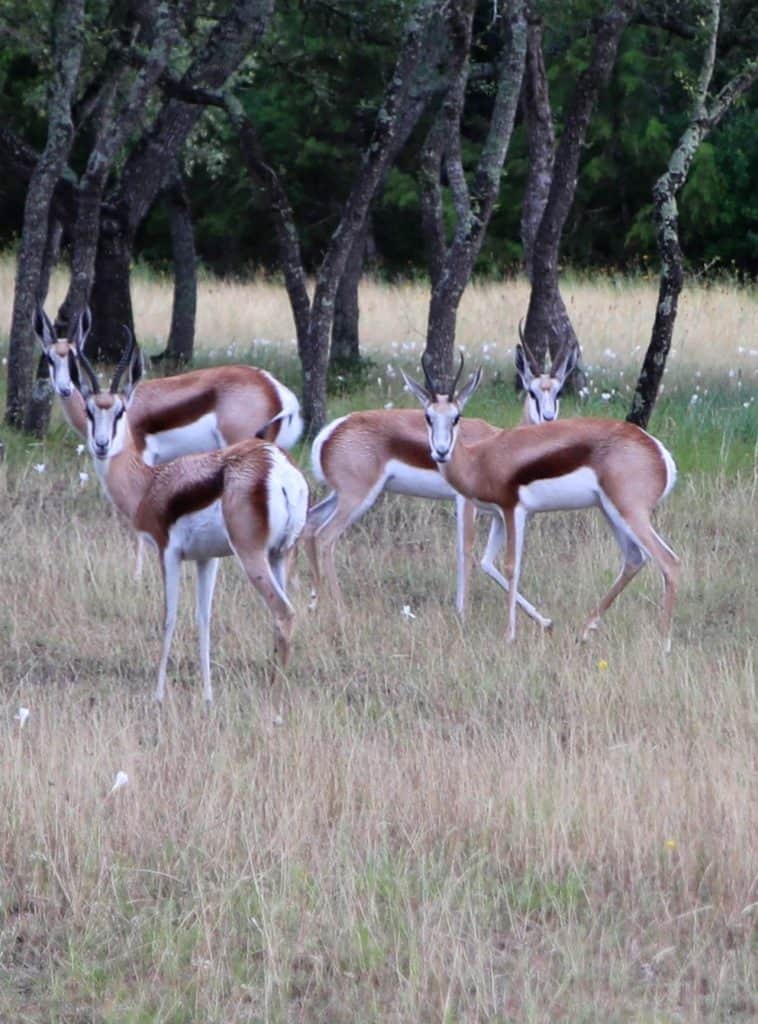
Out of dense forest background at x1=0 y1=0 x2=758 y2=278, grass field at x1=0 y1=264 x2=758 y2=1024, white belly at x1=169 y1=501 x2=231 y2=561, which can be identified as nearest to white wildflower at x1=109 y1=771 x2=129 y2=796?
grass field at x1=0 y1=264 x2=758 y2=1024

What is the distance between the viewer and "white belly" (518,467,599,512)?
784 cm

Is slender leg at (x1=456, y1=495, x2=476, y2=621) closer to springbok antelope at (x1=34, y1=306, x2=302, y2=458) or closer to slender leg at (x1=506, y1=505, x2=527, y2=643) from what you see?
slender leg at (x1=506, y1=505, x2=527, y2=643)

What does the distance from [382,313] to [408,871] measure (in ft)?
51.2

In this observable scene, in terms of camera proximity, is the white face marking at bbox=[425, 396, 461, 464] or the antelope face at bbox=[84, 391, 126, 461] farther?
the white face marking at bbox=[425, 396, 461, 464]

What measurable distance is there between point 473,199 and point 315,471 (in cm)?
277

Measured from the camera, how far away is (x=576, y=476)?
785 cm

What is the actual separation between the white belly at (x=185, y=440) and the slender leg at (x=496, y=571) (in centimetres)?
173

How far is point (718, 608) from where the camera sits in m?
8.15

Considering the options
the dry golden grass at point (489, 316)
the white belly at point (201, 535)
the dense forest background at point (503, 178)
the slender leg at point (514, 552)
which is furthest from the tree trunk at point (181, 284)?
the white belly at point (201, 535)

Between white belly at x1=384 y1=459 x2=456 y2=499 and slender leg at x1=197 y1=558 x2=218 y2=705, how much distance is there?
Answer: 1.72 meters

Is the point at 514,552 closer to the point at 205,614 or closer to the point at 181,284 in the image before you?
the point at 205,614

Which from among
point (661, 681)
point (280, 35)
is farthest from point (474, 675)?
point (280, 35)

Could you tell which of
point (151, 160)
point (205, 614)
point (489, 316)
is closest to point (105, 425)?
point (205, 614)

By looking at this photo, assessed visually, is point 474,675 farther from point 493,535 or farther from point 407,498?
point 407,498
